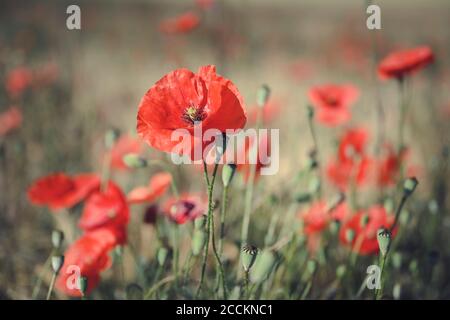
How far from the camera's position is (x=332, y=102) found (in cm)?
180

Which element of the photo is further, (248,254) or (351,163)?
(351,163)

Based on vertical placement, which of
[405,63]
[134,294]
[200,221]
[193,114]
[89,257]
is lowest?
[134,294]

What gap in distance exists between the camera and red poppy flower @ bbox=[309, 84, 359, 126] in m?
1.71

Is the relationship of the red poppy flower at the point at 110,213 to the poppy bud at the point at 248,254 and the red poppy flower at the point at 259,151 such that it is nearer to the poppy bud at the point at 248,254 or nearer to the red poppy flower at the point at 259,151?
the red poppy flower at the point at 259,151

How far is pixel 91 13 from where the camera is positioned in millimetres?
6027

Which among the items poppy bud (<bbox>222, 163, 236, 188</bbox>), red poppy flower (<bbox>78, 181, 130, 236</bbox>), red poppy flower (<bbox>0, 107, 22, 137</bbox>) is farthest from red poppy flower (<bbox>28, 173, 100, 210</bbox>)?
red poppy flower (<bbox>0, 107, 22, 137</bbox>)

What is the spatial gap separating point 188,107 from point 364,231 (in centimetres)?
60

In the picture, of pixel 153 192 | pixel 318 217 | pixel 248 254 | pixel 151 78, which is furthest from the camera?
pixel 151 78

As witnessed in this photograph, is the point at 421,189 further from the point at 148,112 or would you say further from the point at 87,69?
the point at 87,69

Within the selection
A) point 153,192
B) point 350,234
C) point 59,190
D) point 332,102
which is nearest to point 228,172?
point 153,192

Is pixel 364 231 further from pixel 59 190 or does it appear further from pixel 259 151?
pixel 59 190

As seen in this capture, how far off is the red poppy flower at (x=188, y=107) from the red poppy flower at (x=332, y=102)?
2.25ft

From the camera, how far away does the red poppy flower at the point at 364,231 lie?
1361mm

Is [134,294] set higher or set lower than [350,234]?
lower
